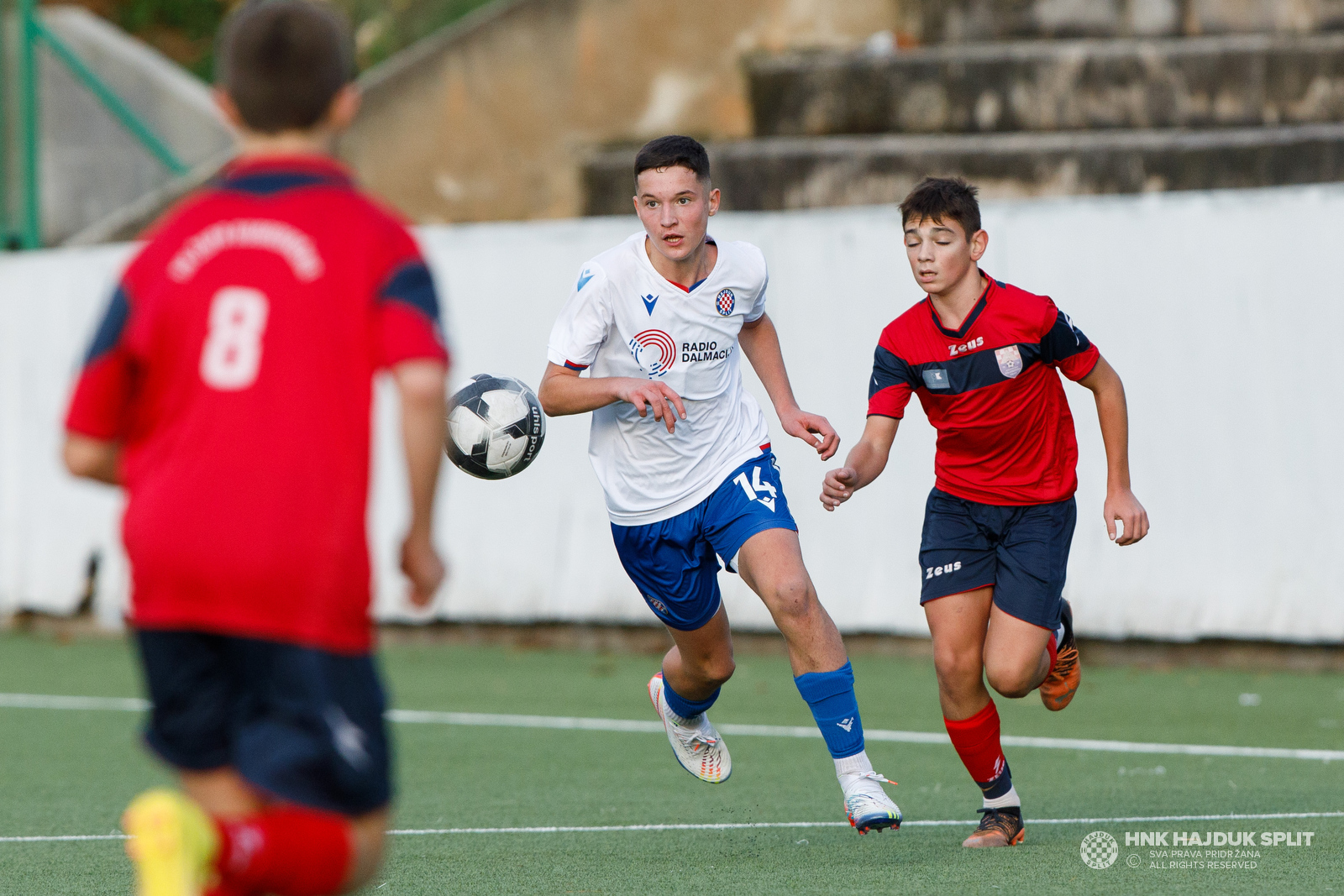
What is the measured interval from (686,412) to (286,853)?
342 centimetres

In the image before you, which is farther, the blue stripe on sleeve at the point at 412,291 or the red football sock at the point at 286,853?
the blue stripe on sleeve at the point at 412,291

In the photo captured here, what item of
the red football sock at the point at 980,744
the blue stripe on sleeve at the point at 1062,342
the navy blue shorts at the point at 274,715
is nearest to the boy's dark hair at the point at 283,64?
the navy blue shorts at the point at 274,715

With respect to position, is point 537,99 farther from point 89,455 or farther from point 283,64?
point 89,455

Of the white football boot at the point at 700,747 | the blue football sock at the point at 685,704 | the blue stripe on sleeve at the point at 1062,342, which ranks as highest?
the blue stripe on sleeve at the point at 1062,342

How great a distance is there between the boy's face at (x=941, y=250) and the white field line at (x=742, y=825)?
186 cm

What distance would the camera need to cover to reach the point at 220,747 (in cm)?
319

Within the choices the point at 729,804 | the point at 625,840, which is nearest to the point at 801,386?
the point at 729,804

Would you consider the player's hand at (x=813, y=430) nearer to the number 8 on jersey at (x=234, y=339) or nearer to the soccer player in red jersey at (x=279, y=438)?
the soccer player in red jersey at (x=279, y=438)

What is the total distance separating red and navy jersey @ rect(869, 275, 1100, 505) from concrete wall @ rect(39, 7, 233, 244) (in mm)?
12043

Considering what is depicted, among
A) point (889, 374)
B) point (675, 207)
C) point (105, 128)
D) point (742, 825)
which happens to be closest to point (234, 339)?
point (675, 207)

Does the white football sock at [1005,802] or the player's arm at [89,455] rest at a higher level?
the player's arm at [89,455]

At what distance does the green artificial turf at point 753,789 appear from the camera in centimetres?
525

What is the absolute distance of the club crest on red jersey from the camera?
5781 mm

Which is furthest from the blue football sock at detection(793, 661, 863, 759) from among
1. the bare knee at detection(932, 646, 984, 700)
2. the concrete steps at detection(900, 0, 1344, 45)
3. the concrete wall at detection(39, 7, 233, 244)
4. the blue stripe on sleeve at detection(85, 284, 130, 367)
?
the concrete wall at detection(39, 7, 233, 244)
